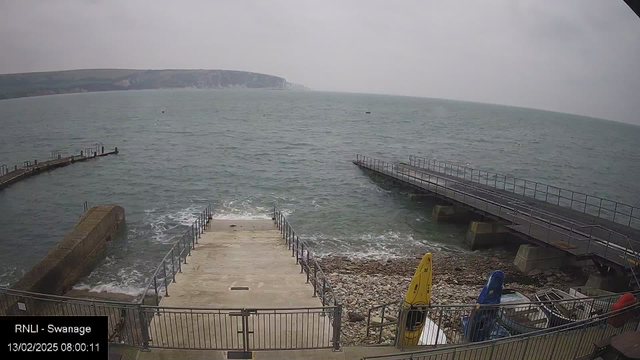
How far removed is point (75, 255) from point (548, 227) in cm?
2499

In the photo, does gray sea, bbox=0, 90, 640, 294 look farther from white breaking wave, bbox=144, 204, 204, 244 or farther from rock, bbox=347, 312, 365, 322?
rock, bbox=347, 312, 365, 322

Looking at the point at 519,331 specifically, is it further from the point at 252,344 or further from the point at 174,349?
the point at 174,349

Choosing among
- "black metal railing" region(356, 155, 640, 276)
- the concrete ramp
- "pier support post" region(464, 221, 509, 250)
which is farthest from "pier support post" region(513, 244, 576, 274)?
the concrete ramp

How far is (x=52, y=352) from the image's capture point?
5664 mm

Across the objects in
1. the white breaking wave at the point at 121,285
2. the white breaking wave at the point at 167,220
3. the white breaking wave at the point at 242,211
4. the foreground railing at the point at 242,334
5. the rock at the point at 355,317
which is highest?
the foreground railing at the point at 242,334

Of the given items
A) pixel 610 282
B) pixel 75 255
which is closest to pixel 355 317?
pixel 610 282

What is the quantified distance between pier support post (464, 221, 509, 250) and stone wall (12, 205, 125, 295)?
73.3 feet

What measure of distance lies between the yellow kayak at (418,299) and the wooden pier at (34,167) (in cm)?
4023

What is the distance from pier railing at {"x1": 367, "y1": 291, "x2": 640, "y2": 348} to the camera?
858 centimetres

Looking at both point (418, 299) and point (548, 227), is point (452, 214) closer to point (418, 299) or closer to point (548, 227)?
point (548, 227)

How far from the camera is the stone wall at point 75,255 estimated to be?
16312 millimetres

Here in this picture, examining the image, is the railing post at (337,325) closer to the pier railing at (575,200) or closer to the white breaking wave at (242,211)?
the white breaking wave at (242,211)

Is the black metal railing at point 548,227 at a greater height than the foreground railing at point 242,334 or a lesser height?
lesser

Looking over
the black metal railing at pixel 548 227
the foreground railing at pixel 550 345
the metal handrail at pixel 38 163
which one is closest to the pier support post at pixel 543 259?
the black metal railing at pixel 548 227
